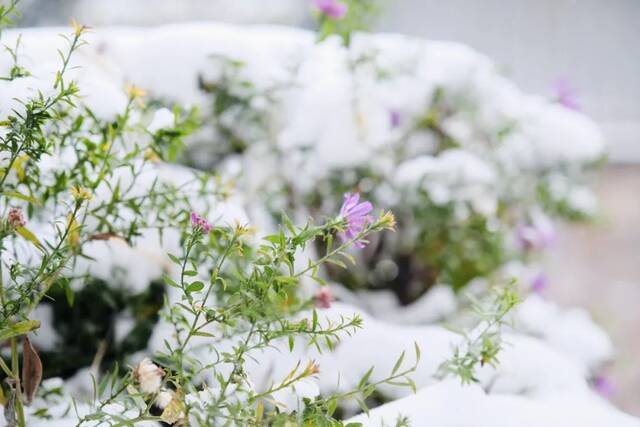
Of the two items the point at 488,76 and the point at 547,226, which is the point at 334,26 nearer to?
the point at 488,76

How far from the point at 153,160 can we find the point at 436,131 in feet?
1.43

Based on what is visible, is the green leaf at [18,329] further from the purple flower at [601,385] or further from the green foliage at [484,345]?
the purple flower at [601,385]

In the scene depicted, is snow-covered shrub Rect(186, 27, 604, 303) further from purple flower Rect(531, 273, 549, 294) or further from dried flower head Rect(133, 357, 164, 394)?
dried flower head Rect(133, 357, 164, 394)

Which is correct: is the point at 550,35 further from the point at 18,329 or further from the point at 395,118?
the point at 18,329

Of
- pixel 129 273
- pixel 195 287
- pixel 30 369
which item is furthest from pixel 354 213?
pixel 129 273

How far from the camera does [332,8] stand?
62 cm

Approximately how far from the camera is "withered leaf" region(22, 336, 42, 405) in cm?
35

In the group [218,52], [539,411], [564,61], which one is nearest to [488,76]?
[218,52]

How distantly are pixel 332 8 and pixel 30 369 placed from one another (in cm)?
40

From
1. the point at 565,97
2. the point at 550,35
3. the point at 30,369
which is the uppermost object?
the point at 550,35

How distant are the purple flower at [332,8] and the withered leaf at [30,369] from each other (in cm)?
39

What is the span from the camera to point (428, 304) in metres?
0.74

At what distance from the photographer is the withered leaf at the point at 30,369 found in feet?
1.15

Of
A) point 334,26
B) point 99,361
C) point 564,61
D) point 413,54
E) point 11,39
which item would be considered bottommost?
point 99,361
